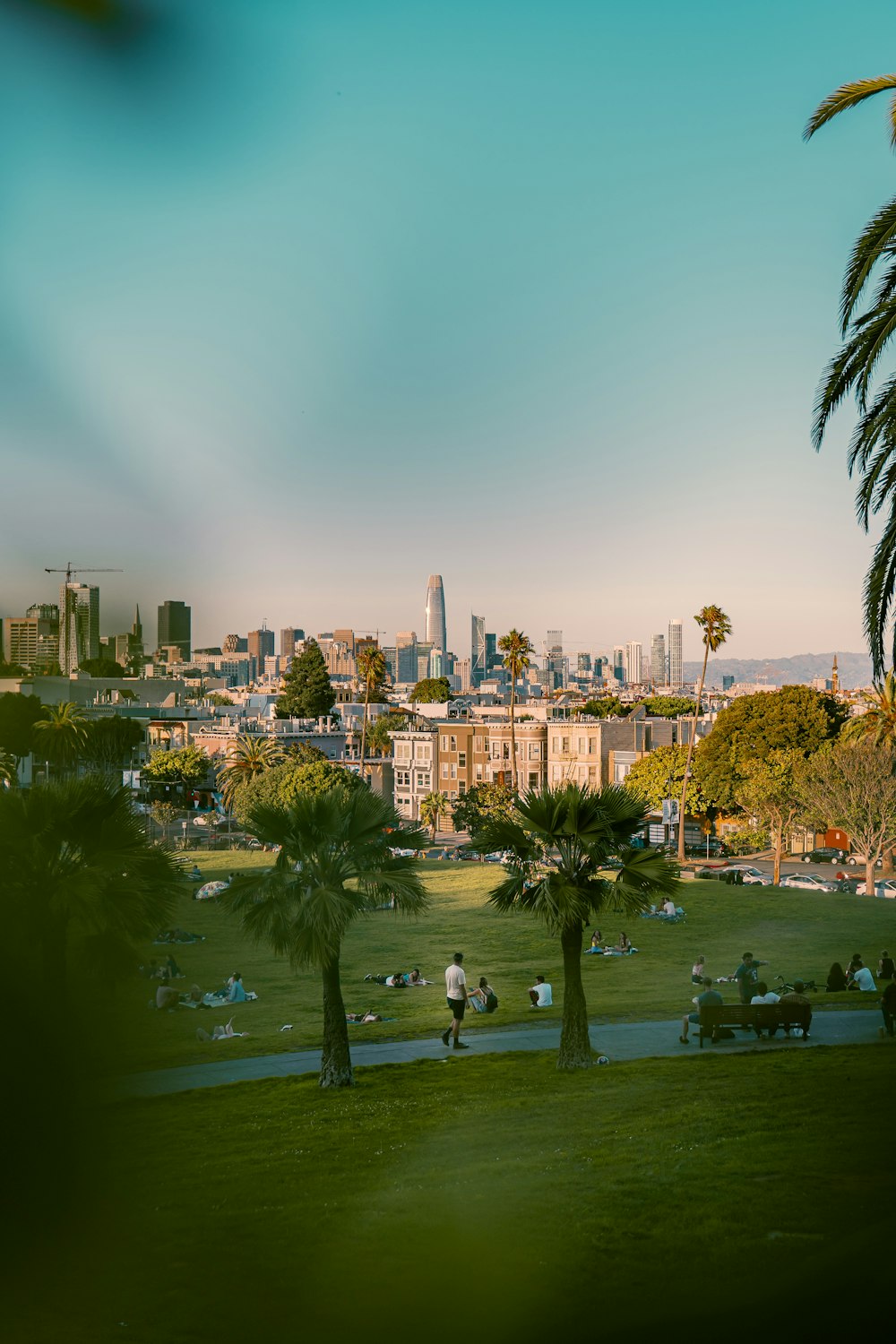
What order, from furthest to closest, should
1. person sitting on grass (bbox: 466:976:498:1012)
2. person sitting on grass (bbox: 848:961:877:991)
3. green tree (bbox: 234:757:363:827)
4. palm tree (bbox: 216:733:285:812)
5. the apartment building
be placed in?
the apartment building → palm tree (bbox: 216:733:285:812) → green tree (bbox: 234:757:363:827) → person sitting on grass (bbox: 848:961:877:991) → person sitting on grass (bbox: 466:976:498:1012)

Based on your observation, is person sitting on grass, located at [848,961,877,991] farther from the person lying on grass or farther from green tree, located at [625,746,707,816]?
green tree, located at [625,746,707,816]

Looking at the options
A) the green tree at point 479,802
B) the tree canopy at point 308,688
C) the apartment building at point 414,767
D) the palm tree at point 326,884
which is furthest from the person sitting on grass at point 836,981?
the tree canopy at point 308,688

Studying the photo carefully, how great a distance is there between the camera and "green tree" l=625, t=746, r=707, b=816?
65188 mm

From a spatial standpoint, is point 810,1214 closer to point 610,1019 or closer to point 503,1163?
point 503,1163

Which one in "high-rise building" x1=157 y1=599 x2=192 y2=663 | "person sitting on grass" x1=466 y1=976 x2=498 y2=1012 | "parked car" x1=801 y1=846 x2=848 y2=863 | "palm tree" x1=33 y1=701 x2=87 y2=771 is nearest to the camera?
"high-rise building" x1=157 y1=599 x2=192 y2=663

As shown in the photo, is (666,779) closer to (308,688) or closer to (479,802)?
(479,802)

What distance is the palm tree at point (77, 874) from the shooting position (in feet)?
14.9

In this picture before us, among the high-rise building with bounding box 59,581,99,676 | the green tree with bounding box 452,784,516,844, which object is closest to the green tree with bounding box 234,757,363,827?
the green tree with bounding box 452,784,516,844

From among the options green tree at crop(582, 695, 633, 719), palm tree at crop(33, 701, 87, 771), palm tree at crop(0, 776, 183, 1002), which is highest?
green tree at crop(582, 695, 633, 719)

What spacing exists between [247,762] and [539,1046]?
50.6 metres

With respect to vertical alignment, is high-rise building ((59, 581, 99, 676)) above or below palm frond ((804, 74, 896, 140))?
below

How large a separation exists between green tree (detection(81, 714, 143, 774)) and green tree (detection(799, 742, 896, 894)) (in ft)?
88.0

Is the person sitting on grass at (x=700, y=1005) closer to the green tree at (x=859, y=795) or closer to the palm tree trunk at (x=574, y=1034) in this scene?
the palm tree trunk at (x=574, y=1034)

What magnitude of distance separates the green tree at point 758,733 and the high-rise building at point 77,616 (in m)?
59.9
